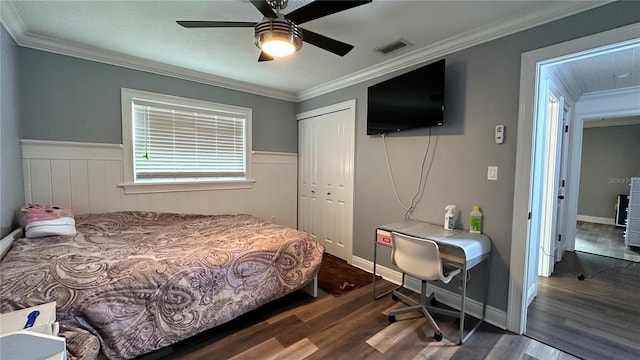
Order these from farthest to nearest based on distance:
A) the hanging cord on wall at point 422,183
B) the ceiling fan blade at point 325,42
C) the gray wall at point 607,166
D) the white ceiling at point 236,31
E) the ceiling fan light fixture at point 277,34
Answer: the gray wall at point 607,166, the hanging cord on wall at point 422,183, the white ceiling at point 236,31, the ceiling fan blade at point 325,42, the ceiling fan light fixture at point 277,34

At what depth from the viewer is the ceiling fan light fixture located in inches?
60.2

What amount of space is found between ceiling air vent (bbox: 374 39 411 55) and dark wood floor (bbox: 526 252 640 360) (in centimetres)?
260

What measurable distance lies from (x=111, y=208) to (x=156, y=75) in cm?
154

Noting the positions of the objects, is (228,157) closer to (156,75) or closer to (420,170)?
(156,75)

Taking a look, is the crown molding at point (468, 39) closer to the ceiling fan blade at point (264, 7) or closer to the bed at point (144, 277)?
the ceiling fan blade at point (264, 7)

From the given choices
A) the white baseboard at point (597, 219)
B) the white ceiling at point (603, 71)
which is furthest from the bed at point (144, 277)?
the white baseboard at point (597, 219)

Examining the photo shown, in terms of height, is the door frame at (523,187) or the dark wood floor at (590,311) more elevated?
the door frame at (523,187)

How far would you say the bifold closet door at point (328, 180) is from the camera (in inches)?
137

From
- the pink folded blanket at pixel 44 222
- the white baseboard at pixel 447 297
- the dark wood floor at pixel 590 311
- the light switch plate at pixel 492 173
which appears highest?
the light switch plate at pixel 492 173

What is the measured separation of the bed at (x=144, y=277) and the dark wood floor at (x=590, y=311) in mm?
1980

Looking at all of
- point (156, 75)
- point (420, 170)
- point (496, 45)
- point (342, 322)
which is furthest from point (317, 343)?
point (156, 75)

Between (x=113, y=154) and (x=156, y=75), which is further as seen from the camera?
(x=156, y=75)

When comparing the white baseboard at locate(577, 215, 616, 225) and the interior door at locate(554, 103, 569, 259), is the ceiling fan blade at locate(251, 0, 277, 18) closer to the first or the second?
the interior door at locate(554, 103, 569, 259)

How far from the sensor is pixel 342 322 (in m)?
2.19
